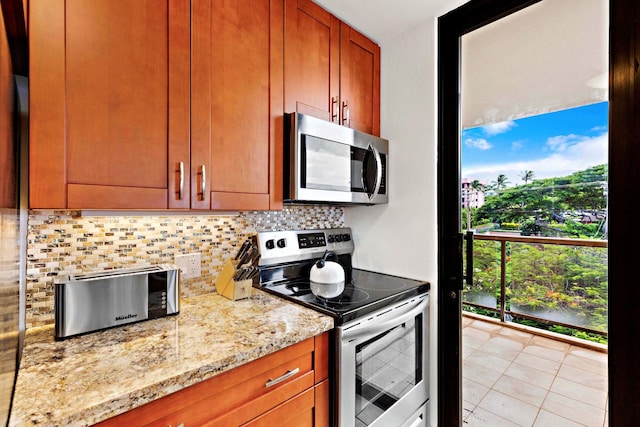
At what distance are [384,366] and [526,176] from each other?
1.09 meters

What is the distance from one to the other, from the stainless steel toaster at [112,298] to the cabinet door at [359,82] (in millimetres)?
1174

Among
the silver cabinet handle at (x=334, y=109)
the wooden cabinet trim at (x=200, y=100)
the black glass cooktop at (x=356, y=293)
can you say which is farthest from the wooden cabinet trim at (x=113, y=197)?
the silver cabinet handle at (x=334, y=109)

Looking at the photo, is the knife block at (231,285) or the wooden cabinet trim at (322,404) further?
the knife block at (231,285)

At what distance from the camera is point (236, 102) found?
1.26 meters

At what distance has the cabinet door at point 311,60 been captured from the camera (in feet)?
4.72

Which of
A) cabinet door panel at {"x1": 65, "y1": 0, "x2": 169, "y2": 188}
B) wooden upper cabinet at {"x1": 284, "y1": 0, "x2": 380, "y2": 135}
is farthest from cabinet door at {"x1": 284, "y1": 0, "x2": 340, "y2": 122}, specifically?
cabinet door panel at {"x1": 65, "y1": 0, "x2": 169, "y2": 188}

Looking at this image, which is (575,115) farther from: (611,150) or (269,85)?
(269,85)

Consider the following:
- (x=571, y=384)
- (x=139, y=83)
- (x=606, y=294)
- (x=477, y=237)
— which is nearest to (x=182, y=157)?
(x=139, y=83)

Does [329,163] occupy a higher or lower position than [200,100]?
lower

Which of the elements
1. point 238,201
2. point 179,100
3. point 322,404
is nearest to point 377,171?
point 238,201

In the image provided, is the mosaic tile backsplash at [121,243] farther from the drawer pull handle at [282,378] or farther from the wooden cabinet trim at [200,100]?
the drawer pull handle at [282,378]

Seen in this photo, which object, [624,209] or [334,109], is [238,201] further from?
[624,209]

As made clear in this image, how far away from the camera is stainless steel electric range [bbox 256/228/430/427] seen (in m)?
1.19

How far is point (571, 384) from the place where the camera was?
51.9 inches
